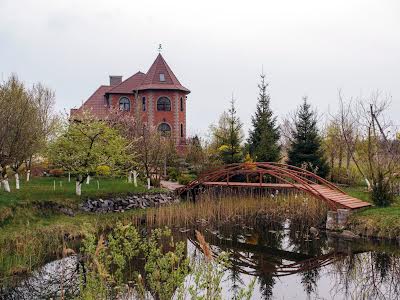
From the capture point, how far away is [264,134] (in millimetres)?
22172

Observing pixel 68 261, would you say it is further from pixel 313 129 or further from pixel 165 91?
pixel 165 91

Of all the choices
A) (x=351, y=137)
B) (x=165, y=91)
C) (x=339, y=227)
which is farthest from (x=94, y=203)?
(x=165, y=91)

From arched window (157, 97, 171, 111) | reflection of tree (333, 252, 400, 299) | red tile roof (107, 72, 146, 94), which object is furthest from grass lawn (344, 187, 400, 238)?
red tile roof (107, 72, 146, 94)

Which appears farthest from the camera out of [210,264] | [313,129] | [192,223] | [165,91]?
[165,91]

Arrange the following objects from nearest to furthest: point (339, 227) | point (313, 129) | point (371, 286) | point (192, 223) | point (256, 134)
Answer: point (371, 286) → point (339, 227) → point (192, 223) → point (313, 129) → point (256, 134)

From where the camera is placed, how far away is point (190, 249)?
1259 cm

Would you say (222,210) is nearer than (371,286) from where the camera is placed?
No

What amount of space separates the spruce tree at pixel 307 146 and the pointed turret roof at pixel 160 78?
13.3 meters

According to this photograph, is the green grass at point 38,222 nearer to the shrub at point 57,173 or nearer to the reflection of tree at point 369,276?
the shrub at point 57,173

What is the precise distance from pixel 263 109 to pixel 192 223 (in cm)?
1149

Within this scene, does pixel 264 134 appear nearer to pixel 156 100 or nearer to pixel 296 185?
pixel 296 185

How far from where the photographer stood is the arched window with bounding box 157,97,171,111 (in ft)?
109

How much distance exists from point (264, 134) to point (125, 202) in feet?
28.7

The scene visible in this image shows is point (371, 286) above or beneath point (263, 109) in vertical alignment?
beneath
